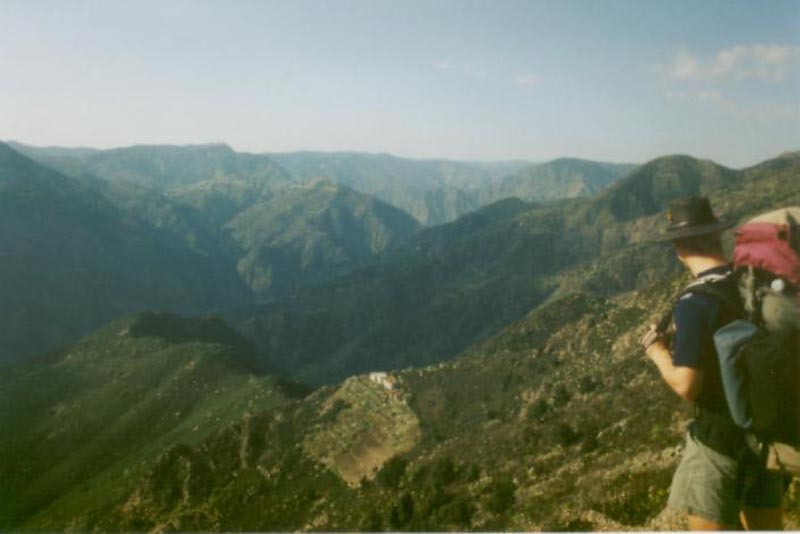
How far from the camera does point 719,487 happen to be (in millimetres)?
4566

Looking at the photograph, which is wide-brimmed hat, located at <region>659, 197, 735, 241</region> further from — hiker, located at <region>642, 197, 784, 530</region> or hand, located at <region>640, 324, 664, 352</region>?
hand, located at <region>640, 324, 664, 352</region>

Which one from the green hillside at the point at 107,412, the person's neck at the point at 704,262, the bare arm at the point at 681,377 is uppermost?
the person's neck at the point at 704,262

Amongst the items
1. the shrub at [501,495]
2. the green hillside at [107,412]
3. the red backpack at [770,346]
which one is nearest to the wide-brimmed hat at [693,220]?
the red backpack at [770,346]

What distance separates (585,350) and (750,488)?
48.0 metres

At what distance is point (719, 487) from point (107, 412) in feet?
334

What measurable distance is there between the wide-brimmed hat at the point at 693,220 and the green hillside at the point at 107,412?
233 ft

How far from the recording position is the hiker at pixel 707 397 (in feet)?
14.5

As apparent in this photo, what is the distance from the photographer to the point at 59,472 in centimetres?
8369

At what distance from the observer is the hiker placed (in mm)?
4406

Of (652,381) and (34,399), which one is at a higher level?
(652,381)

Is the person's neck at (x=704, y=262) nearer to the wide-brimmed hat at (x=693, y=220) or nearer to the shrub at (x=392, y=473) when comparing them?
the wide-brimmed hat at (x=693, y=220)

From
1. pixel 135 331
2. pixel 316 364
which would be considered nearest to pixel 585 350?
pixel 135 331

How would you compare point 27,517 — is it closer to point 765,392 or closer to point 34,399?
point 34,399

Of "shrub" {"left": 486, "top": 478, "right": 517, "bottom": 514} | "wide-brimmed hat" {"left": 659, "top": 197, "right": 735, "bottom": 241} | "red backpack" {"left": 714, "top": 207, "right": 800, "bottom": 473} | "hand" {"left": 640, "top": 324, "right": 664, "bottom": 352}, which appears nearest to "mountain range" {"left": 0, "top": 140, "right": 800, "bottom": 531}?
"shrub" {"left": 486, "top": 478, "right": 517, "bottom": 514}
